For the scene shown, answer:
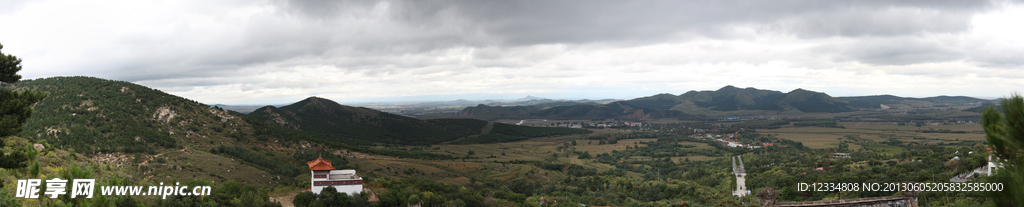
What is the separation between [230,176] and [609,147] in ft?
343

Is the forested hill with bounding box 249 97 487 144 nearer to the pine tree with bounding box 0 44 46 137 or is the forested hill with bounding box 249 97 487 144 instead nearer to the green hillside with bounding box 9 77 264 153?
the green hillside with bounding box 9 77 264 153

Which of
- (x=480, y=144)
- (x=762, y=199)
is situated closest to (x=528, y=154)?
(x=480, y=144)

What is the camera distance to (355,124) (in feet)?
443

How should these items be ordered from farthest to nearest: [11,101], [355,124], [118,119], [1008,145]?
1. [355,124]
2. [118,119]
3. [11,101]
4. [1008,145]

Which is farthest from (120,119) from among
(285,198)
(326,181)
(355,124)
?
(355,124)

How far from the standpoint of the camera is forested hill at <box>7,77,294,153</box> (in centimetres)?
3959

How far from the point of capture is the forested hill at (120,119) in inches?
1559

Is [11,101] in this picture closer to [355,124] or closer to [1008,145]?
[1008,145]

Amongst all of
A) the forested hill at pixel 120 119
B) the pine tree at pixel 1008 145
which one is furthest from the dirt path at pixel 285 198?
the pine tree at pixel 1008 145

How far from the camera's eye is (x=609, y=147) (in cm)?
12800

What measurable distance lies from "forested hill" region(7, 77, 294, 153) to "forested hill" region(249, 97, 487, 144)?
2071 inches

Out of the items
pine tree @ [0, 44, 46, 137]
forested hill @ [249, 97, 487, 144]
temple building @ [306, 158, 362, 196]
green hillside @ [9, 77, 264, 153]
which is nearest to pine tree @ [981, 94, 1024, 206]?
pine tree @ [0, 44, 46, 137]

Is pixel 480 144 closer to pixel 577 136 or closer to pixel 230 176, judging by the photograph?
pixel 577 136

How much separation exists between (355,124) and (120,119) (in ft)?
297
